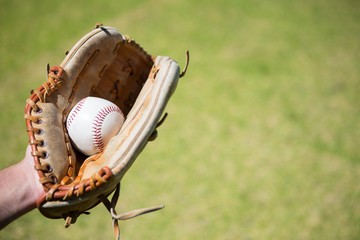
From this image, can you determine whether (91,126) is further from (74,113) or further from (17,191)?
(17,191)

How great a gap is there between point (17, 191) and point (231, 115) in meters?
2.22

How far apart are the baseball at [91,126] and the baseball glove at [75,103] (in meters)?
0.04

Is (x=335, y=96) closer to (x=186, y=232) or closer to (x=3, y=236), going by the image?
(x=186, y=232)

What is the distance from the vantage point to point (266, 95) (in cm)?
341

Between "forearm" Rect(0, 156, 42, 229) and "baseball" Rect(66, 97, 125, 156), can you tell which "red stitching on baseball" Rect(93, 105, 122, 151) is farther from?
"forearm" Rect(0, 156, 42, 229)

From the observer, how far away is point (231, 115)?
3.16m

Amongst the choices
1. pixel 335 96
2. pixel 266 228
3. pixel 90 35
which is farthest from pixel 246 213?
pixel 335 96

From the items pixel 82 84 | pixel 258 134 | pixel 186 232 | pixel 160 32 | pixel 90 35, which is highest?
pixel 90 35

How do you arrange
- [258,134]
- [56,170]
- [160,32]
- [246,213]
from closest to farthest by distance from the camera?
[56,170], [246,213], [258,134], [160,32]

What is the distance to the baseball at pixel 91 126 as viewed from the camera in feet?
5.03

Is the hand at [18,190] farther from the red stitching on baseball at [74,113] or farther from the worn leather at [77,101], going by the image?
the red stitching on baseball at [74,113]

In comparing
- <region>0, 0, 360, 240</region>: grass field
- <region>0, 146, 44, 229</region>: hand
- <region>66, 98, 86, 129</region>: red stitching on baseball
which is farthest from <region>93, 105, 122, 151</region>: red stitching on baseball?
<region>0, 0, 360, 240</region>: grass field

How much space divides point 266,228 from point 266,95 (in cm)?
157

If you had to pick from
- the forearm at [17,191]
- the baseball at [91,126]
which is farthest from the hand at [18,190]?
the baseball at [91,126]
